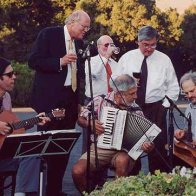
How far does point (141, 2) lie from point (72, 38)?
118ft

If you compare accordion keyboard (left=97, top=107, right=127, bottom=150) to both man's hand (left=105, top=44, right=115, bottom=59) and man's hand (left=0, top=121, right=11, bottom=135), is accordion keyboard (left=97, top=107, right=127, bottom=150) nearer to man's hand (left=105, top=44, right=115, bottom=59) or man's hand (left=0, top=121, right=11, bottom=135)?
man's hand (left=0, top=121, right=11, bottom=135)

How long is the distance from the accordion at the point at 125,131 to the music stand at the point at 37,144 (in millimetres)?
645

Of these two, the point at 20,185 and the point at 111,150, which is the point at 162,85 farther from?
the point at 20,185

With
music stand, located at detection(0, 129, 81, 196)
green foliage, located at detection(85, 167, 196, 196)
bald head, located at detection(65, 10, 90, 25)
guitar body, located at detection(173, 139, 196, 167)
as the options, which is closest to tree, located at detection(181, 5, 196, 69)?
bald head, located at detection(65, 10, 90, 25)

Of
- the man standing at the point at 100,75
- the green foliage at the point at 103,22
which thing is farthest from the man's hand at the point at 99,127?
the green foliage at the point at 103,22

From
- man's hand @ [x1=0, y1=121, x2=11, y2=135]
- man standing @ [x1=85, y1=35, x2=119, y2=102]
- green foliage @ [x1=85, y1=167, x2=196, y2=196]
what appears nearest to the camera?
green foliage @ [x1=85, y1=167, x2=196, y2=196]

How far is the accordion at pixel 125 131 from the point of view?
23.8ft

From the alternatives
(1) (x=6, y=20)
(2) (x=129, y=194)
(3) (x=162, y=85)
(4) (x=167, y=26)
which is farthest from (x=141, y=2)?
(2) (x=129, y=194)

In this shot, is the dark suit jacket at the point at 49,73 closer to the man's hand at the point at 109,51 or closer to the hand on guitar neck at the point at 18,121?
the hand on guitar neck at the point at 18,121

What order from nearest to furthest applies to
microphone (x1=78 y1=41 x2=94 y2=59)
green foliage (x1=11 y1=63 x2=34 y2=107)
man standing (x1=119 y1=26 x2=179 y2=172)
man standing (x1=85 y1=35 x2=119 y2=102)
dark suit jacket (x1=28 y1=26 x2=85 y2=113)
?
microphone (x1=78 y1=41 x2=94 y2=59)
dark suit jacket (x1=28 y1=26 x2=85 y2=113)
man standing (x1=119 y1=26 x2=179 y2=172)
man standing (x1=85 y1=35 x2=119 y2=102)
green foliage (x1=11 y1=63 x2=34 y2=107)

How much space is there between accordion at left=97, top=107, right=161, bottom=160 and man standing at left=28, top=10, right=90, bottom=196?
75 cm

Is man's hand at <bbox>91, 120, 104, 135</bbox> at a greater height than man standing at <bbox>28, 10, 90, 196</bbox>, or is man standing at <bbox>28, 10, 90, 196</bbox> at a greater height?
man standing at <bbox>28, 10, 90, 196</bbox>

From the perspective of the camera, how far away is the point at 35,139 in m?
6.43

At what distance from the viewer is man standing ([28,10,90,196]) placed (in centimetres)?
775
